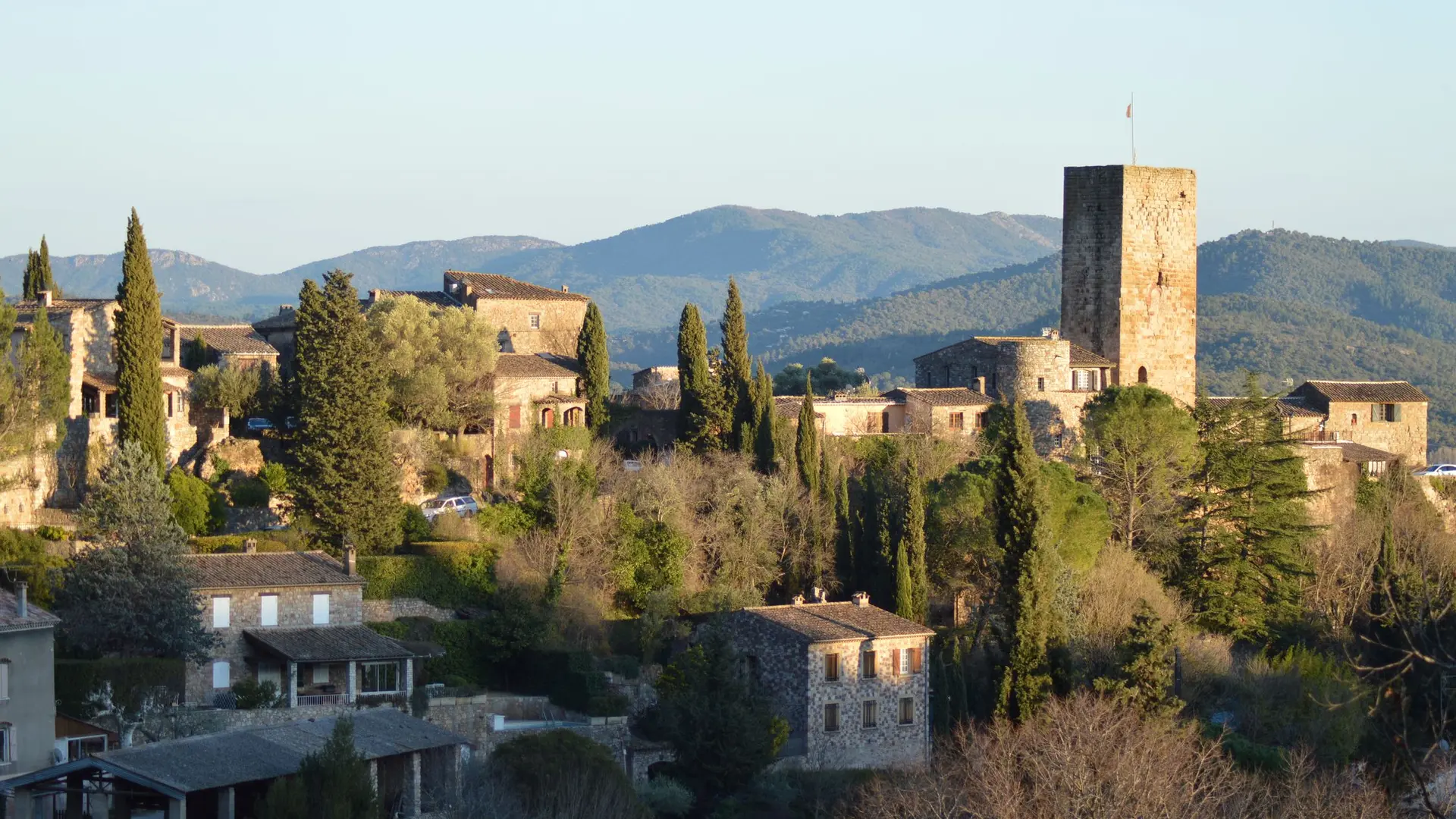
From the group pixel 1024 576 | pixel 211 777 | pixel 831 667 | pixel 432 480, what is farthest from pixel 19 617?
pixel 1024 576

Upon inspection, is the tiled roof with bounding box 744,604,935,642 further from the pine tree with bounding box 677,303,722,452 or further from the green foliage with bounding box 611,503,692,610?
the pine tree with bounding box 677,303,722,452

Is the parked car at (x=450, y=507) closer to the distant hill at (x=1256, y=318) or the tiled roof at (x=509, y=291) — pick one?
the tiled roof at (x=509, y=291)

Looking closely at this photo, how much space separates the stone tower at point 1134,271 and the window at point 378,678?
26.5m

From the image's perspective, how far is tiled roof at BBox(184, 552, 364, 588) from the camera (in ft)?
115

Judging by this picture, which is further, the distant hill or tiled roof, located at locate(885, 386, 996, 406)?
the distant hill

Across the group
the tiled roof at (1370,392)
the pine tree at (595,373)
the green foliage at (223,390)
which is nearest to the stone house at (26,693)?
the green foliage at (223,390)

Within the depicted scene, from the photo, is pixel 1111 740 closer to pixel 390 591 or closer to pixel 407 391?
pixel 390 591

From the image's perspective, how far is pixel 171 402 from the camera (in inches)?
1662

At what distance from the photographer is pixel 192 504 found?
1558 inches

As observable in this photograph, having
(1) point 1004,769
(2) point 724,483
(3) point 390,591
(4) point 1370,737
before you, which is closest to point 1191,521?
(4) point 1370,737

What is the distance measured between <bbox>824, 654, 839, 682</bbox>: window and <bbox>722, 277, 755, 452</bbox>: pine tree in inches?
344

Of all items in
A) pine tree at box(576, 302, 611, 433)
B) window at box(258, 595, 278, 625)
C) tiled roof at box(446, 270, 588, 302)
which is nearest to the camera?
window at box(258, 595, 278, 625)

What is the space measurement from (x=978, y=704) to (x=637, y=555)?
25.7 feet

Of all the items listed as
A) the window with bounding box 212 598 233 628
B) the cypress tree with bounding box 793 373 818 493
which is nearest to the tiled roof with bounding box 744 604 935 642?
the cypress tree with bounding box 793 373 818 493
